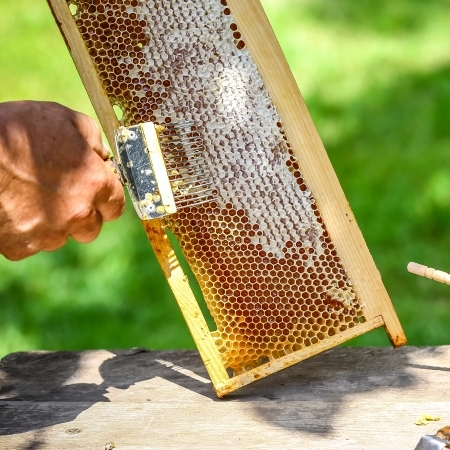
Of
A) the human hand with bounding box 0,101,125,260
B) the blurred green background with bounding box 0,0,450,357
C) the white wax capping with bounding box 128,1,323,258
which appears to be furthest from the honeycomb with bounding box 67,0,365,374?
the blurred green background with bounding box 0,0,450,357

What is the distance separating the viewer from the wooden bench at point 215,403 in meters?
1.74

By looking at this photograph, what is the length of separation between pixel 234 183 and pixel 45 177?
490mm

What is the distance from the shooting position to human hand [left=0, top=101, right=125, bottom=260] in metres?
1.65

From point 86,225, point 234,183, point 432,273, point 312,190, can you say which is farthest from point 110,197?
point 432,273

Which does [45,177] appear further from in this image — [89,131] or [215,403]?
[215,403]

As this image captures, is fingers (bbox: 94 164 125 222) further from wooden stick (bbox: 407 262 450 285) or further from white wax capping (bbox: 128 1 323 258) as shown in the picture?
wooden stick (bbox: 407 262 450 285)

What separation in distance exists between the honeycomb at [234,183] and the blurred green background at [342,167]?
149 cm

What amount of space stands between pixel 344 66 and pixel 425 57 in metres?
0.54

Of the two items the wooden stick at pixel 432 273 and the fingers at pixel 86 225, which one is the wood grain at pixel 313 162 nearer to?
the wooden stick at pixel 432 273

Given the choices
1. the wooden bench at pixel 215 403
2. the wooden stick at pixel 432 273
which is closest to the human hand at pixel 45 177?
the wooden bench at pixel 215 403

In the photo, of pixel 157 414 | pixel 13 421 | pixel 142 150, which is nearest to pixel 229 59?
pixel 142 150

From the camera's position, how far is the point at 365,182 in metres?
4.14

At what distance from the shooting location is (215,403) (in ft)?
6.32

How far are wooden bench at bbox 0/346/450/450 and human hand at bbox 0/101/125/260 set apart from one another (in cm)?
44
